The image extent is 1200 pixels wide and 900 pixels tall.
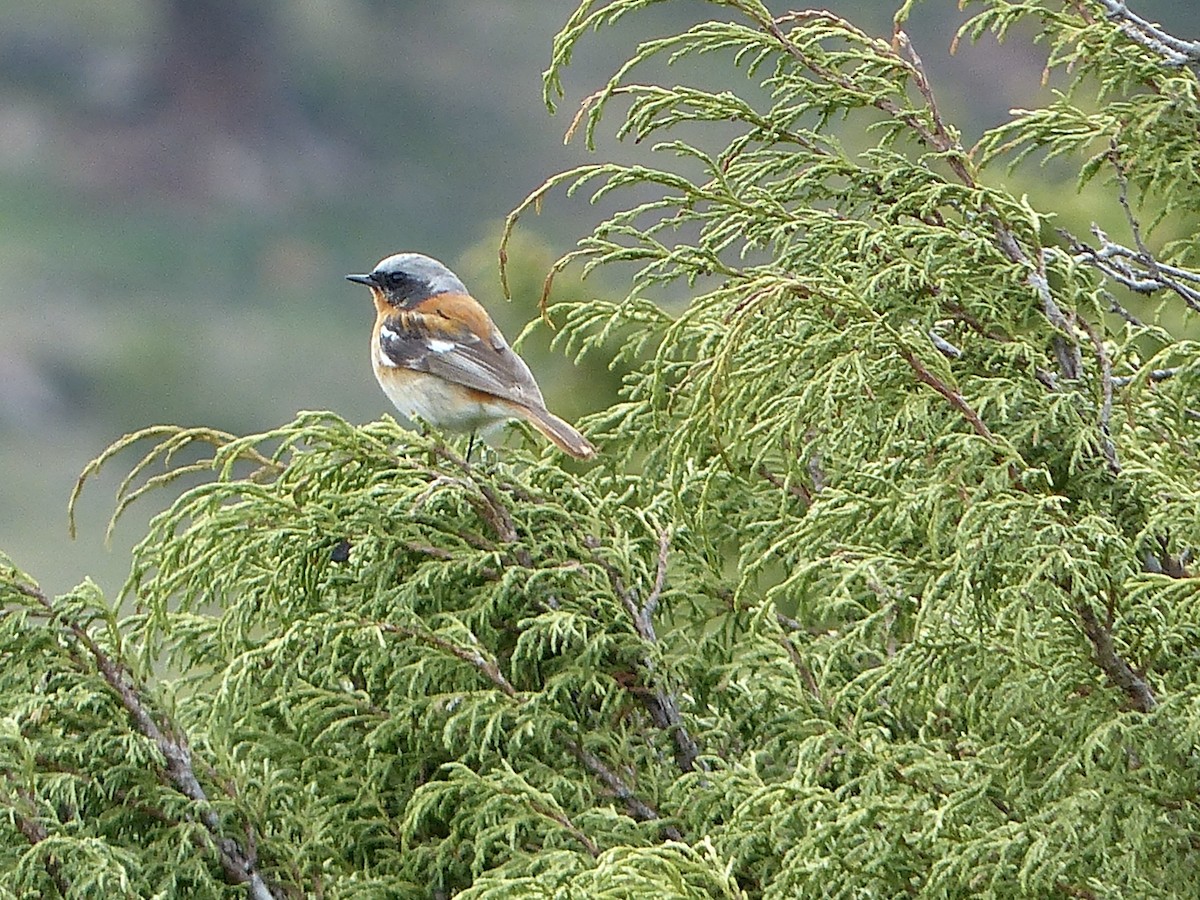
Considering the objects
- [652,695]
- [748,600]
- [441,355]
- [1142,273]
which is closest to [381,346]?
[441,355]

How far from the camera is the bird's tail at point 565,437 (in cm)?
Result: 360

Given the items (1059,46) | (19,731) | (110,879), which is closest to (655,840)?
(110,879)

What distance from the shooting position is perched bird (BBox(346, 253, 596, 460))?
4828 mm

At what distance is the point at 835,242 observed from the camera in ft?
8.73

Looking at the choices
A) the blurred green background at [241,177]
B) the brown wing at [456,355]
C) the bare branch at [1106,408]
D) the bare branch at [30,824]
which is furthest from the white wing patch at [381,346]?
the blurred green background at [241,177]

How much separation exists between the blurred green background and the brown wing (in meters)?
12.3

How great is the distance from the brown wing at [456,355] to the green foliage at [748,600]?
57.4 inches

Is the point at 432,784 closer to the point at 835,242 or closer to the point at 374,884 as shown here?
the point at 374,884

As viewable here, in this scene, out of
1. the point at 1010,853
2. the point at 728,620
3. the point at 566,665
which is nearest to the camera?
the point at 1010,853

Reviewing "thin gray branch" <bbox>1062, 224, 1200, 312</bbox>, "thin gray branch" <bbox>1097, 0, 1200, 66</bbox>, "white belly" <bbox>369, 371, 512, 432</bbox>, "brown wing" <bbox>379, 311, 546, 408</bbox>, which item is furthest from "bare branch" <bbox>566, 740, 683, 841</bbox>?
"white belly" <bbox>369, 371, 512, 432</bbox>

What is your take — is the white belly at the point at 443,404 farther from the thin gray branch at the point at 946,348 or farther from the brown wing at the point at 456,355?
the thin gray branch at the point at 946,348

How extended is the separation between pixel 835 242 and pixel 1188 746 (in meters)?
0.93

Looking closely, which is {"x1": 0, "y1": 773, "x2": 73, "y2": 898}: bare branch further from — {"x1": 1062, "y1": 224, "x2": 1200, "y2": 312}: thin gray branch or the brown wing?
the brown wing

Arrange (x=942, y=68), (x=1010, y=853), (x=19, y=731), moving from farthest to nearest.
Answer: (x=942, y=68)
(x=19, y=731)
(x=1010, y=853)
